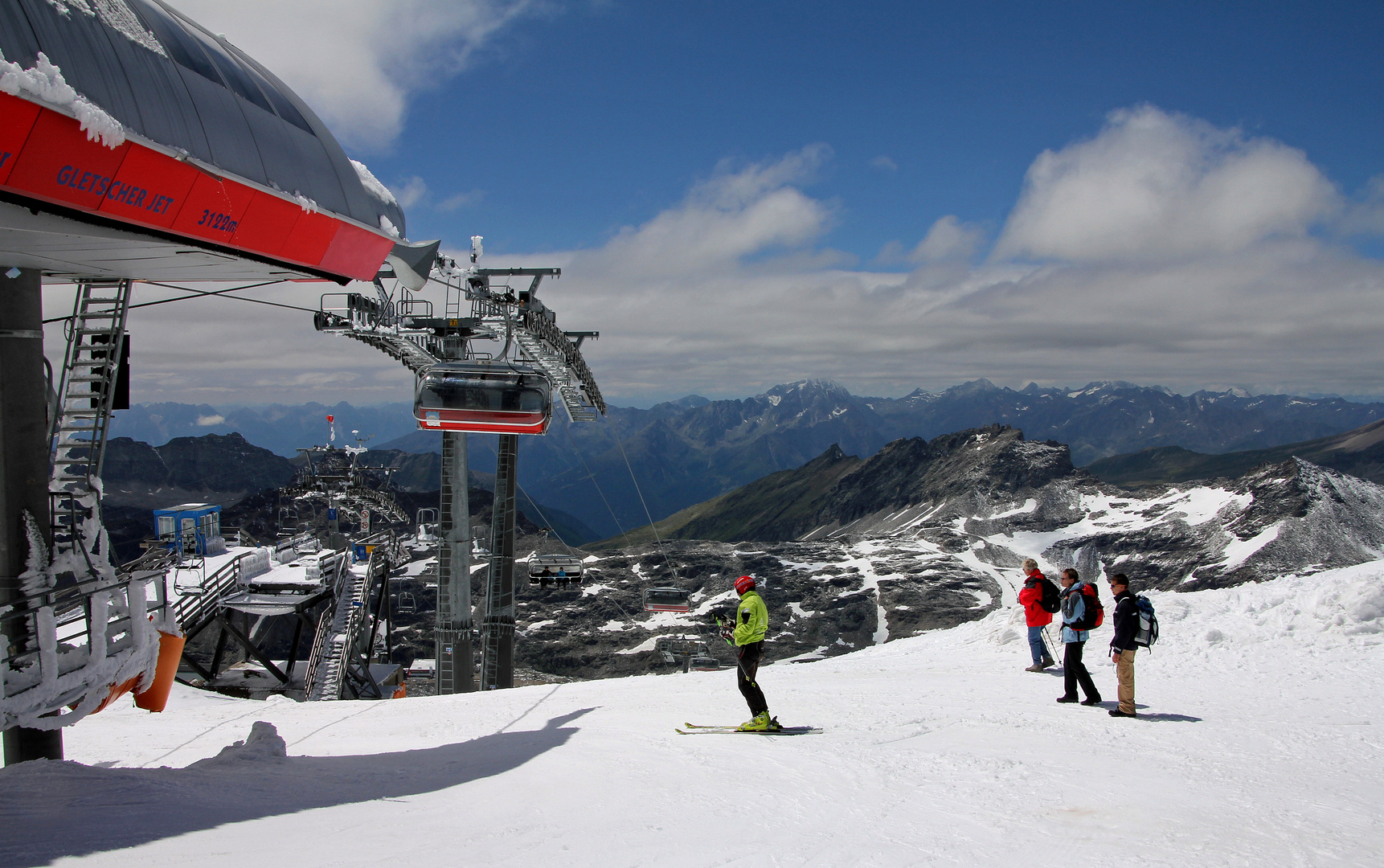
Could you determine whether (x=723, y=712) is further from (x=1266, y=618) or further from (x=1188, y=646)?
(x=1266, y=618)

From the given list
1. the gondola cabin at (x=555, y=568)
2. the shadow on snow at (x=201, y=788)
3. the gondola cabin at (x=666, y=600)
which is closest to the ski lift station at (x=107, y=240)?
the shadow on snow at (x=201, y=788)

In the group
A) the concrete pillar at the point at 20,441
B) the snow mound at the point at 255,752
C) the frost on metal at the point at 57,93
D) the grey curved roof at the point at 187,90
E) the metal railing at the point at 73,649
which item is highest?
the grey curved roof at the point at 187,90

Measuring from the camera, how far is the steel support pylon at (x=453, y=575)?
21422 mm

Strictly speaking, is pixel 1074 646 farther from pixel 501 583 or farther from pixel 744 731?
pixel 501 583

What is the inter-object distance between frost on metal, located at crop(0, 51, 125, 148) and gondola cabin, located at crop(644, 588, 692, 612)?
23921 millimetres

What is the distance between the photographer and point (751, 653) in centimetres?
905

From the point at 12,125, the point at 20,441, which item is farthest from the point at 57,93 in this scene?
the point at 20,441

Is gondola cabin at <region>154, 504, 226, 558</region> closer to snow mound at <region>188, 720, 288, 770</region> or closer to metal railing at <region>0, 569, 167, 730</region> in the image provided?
metal railing at <region>0, 569, 167, 730</region>

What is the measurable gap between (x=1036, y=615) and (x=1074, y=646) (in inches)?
86.5

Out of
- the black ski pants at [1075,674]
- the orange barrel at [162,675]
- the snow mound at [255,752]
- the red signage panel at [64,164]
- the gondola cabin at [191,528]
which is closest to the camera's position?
the red signage panel at [64,164]

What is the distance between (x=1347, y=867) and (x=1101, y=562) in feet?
428

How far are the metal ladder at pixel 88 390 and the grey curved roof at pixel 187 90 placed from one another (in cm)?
293

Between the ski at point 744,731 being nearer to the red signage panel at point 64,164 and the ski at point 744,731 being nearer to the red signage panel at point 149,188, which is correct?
the red signage panel at point 149,188

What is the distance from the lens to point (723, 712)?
33.5ft
